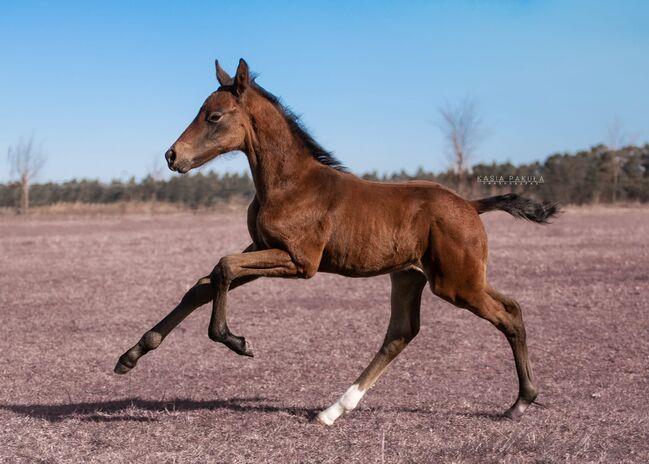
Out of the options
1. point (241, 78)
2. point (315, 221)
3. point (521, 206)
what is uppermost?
point (241, 78)

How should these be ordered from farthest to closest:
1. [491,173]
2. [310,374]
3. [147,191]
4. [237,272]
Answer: [147,191] < [491,173] < [310,374] < [237,272]

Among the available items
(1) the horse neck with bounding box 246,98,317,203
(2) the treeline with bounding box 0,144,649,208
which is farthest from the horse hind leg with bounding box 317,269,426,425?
(2) the treeline with bounding box 0,144,649,208

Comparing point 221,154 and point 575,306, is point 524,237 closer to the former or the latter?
point 575,306

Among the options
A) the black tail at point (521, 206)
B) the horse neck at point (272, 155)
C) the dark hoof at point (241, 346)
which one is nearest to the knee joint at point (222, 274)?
the dark hoof at point (241, 346)

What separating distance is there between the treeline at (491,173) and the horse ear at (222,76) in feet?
118

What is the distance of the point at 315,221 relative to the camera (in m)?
5.40

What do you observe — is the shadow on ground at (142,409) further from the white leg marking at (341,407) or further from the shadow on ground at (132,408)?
the white leg marking at (341,407)

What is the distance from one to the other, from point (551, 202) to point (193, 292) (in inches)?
119

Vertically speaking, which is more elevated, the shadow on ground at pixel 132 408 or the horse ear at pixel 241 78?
the horse ear at pixel 241 78

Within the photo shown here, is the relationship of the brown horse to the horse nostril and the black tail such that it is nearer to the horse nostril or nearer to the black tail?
the horse nostril

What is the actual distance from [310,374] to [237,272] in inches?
112

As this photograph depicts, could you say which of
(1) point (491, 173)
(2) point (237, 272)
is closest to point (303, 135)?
(2) point (237, 272)

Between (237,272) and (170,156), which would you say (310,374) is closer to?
(237,272)

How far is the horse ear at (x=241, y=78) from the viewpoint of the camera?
536cm
